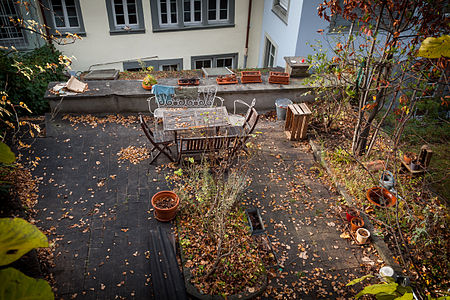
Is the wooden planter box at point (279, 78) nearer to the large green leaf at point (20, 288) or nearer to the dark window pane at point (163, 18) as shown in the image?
the dark window pane at point (163, 18)

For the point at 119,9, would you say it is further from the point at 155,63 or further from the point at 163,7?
the point at 155,63

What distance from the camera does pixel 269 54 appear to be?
43.7ft

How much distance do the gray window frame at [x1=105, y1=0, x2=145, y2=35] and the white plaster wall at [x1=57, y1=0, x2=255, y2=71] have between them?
123mm

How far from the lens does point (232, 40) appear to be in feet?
45.0

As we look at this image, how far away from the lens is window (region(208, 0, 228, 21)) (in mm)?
12852

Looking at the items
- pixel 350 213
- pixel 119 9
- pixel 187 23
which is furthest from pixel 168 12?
pixel 350 213

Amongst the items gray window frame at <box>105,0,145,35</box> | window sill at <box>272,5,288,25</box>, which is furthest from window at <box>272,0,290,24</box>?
gray window frame at <box>105,0,145,35</box>

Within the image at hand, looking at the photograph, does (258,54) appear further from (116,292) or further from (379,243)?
(116,292)

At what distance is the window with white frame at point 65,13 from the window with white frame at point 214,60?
4.60 m

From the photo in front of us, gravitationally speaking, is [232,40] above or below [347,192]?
above

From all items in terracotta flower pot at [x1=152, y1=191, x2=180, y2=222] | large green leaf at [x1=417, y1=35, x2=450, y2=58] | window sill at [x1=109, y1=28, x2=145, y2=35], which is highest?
large green leaf at [x1=417, y1=35, x2=450, y2=58]

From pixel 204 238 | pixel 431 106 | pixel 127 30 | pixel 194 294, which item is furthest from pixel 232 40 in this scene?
pixel 194 294

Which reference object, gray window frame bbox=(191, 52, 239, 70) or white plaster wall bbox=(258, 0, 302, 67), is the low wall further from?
gray window frame bbox=(191, 52, 239, 70)

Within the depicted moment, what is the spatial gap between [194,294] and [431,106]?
9230 millimetres
